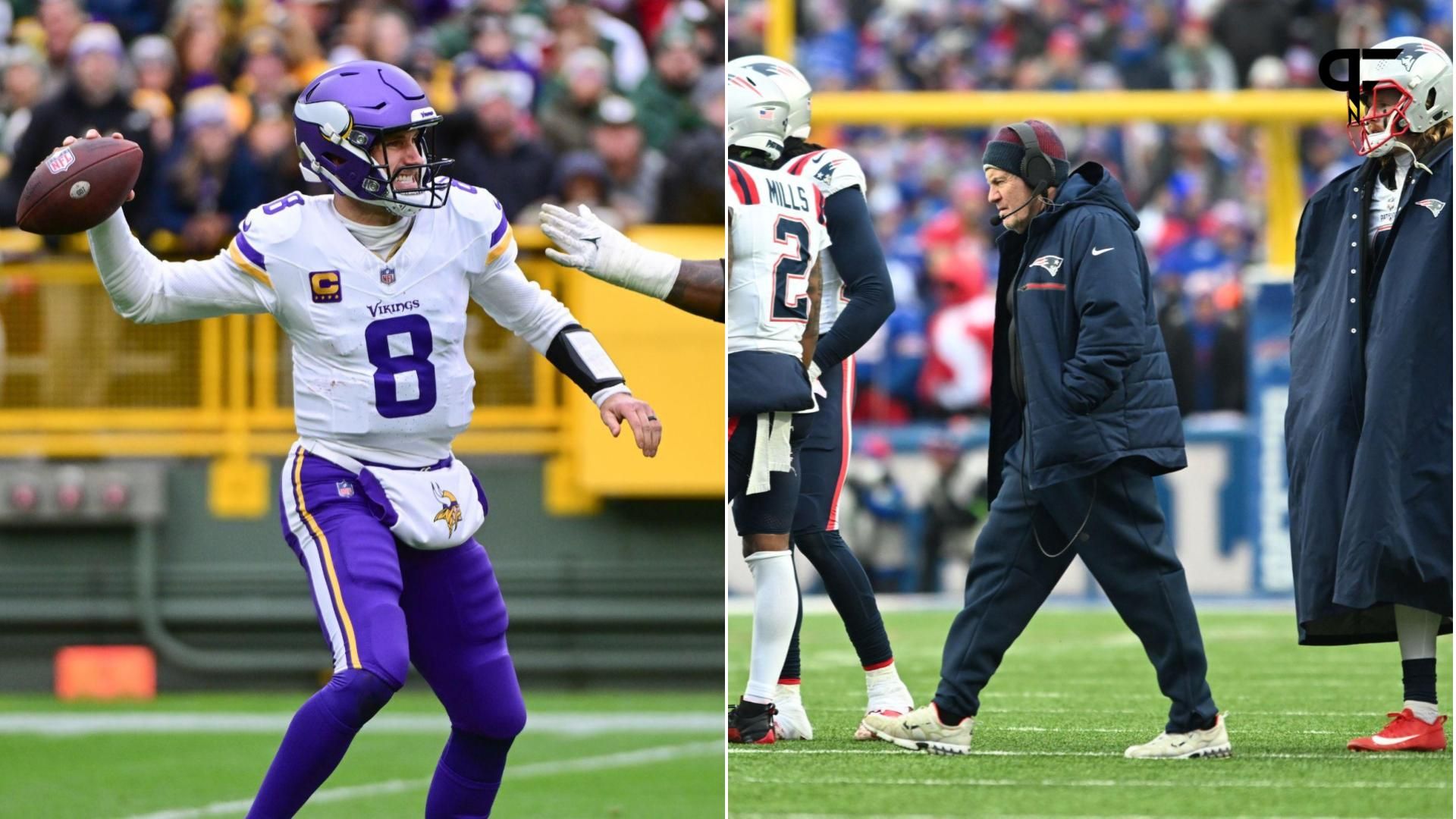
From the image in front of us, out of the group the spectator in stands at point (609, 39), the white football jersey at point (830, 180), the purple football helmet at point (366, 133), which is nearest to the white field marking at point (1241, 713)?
the white football jersey at point (830, 180)

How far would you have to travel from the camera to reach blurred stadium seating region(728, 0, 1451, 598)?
8148mm

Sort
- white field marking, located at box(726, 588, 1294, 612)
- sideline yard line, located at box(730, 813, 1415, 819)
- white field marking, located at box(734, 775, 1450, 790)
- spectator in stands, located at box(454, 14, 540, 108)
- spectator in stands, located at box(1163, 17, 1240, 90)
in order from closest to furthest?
1. sideline yard line, located at box(730, 813, 1415, 819)
2. white field marking, located at box(734, 775, 1450, 790)
3. white field marking, located at box(726, 588, 1294, 612)
4. spectator in stands, located at box(454, 14, 540, 108)
5. spectator in stands, located at box(1163, 17, 1240, 90)

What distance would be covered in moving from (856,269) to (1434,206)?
3.90 ft

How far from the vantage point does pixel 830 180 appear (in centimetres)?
447

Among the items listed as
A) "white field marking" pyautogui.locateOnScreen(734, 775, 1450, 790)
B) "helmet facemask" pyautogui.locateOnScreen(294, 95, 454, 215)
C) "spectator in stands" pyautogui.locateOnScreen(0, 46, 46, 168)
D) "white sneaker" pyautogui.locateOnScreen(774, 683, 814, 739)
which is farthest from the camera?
"spectator in stands" pyautogui.locateOnScreen(0, 46, 46, 168)

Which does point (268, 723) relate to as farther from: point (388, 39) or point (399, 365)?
point (399, 365)

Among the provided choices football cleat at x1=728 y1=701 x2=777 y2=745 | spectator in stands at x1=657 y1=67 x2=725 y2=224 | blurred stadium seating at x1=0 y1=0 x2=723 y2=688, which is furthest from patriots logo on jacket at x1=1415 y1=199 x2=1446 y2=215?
spectator in stands at x1=657 y1=67 x2=725 y2=224

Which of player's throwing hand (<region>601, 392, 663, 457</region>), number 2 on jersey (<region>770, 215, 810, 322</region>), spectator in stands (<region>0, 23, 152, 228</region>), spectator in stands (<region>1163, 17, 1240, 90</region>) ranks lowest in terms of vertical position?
player's throwing hand (<region>601, 392, 663, 457</region>)

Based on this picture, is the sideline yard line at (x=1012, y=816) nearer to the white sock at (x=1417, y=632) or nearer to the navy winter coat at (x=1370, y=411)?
the navy winter coat at (x=1370, y=411)

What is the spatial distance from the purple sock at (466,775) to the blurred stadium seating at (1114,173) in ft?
4.66

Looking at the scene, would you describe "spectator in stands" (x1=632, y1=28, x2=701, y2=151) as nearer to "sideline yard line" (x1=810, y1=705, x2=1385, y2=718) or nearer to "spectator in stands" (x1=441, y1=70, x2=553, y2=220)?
"spectator in stands" (x1=441, y1=70, x2=553, y2=220)

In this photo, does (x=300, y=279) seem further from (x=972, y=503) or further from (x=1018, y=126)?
(x=972, y=503)

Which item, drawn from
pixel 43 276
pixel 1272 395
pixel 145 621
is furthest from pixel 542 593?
pixel 1272 395

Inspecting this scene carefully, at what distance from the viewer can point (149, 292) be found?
3.76 meters
